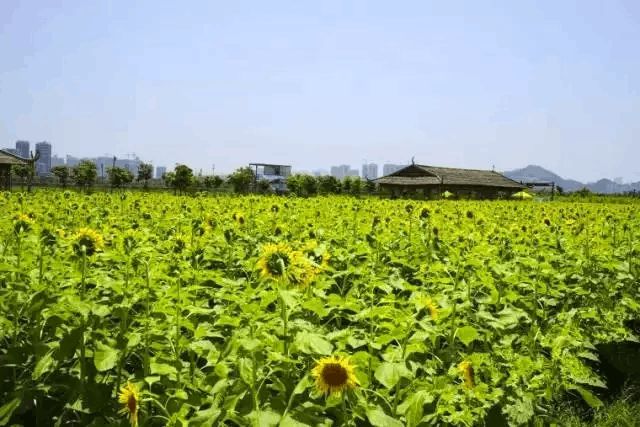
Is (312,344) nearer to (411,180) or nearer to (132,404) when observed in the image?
(132,404)

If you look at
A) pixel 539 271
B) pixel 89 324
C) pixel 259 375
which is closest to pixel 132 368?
pixel 89 324

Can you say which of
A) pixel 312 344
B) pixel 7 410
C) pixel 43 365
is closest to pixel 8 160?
pixel 43 365

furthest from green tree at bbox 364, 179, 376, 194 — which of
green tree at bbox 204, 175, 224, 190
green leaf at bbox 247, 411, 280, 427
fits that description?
green leaf at bbox 247, 411, 280, 427

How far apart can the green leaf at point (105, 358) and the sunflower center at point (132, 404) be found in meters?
0.17

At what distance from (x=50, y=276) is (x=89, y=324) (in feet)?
2.05

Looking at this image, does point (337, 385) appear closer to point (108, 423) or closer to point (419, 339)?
point (419, 339)

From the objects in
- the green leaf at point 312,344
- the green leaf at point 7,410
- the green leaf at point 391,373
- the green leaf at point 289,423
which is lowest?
the green leaf at point 7,410

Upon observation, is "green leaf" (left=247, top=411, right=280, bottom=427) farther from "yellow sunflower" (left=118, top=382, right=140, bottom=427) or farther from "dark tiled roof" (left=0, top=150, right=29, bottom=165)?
"dark tiled roof" (left=0, top=150, right=29, bottom=165)

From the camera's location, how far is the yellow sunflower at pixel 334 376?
5.85ft

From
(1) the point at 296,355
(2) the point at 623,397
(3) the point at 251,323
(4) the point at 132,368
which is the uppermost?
(3) the point at 251,323

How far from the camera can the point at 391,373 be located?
1.95 meters

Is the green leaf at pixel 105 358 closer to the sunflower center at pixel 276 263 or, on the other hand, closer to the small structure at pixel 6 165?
the sunflower center at pixel 276 263

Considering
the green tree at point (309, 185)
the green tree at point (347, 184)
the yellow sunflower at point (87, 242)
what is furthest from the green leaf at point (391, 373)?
the green tree at point (347, 184)

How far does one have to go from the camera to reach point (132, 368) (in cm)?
278
